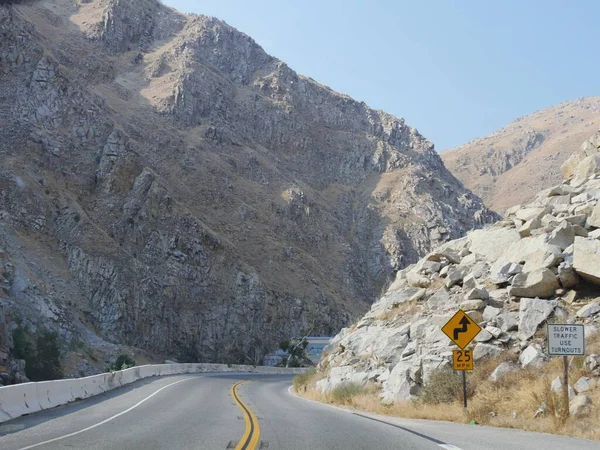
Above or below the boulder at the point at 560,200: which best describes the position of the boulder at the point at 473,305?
below

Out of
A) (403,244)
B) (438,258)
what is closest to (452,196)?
(403,244)

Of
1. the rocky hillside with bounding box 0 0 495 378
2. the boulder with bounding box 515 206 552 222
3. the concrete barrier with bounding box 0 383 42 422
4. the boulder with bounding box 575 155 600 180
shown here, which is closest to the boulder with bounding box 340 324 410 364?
the boulder with bounding box 515 206 552 222

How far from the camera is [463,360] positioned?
1759cm

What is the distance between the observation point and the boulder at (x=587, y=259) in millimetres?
19156

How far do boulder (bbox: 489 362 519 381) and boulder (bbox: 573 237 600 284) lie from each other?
12.6ft

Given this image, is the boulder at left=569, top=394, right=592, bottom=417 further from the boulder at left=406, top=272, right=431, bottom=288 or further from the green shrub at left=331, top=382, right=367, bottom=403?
the boulder at left=406, top=272, right=431, bottom=288

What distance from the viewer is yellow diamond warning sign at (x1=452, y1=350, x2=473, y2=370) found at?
1750 cm

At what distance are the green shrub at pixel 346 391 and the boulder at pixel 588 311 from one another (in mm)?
8782

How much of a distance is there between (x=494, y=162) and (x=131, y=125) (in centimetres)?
13560

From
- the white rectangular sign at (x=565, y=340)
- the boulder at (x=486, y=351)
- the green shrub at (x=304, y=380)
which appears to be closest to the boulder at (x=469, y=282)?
the boulder at (x=486, y=351)

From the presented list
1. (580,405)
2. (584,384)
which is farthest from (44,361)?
(580,405)

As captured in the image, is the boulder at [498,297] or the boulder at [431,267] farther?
the boulder at [431,267]

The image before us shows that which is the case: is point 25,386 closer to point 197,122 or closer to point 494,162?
point 197,122

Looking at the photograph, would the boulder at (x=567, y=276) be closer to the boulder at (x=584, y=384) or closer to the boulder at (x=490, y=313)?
the boulder at (x=490, y=313)
